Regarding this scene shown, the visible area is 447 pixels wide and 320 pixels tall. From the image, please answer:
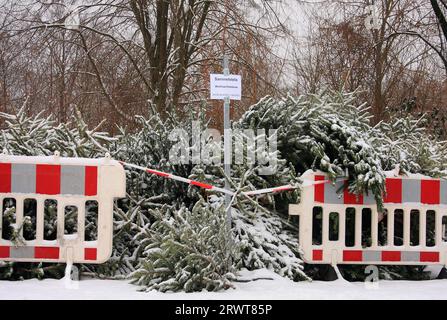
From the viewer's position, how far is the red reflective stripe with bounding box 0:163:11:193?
7.00m

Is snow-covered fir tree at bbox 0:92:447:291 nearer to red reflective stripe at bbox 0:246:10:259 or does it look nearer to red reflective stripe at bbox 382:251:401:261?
red reflective stripe at bbox 0:246:10:259

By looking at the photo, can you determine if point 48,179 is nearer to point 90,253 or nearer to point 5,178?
point 5,178

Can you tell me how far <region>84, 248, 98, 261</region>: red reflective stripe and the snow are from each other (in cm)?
23

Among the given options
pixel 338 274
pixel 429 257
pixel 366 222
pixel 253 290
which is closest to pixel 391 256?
pixel 429 257

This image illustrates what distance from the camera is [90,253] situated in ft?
22.8

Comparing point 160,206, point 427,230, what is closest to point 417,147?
point 427,230

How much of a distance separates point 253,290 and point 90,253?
5.67 ft

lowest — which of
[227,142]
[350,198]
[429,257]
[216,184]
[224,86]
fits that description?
[429,257]

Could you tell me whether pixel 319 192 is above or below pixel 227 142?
below

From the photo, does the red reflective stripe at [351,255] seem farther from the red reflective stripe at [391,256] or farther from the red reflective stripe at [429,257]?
the red reflective stripe at [429,257]

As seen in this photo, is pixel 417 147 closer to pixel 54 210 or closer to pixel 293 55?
pixel 54 210

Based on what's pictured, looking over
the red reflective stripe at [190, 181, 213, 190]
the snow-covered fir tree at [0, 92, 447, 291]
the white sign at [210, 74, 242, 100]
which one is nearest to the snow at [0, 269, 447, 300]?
the snow-covered fir tree at [0, 92, 447, 291]

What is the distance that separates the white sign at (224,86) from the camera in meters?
6.95

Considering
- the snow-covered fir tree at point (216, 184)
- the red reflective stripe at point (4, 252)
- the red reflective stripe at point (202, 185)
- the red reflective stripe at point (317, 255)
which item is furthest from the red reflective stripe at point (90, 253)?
the red reflective stripe at point (317, 255)
